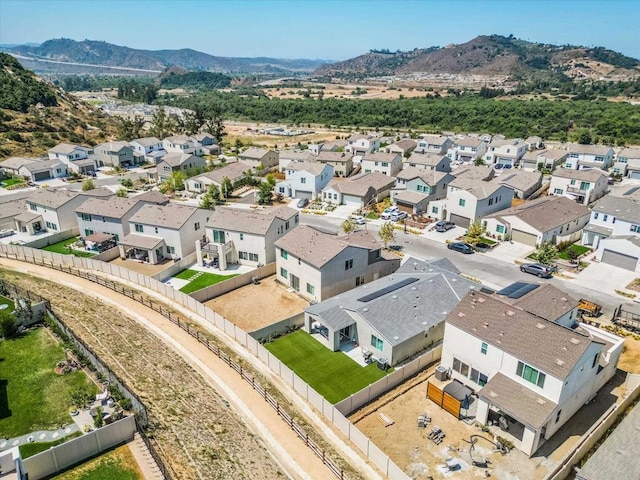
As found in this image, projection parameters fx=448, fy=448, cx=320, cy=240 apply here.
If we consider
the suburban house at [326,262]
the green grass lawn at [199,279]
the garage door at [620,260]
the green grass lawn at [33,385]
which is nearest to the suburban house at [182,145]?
the green grass lawn at [199,279]

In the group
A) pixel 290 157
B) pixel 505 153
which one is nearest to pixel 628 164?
pixel 505 153

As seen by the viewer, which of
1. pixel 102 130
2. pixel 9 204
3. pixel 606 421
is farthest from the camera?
pixel 102 130

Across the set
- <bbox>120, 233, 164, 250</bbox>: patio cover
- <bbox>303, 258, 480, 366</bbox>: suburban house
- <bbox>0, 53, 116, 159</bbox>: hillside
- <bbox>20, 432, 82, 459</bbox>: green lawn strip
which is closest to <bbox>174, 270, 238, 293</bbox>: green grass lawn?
<bbox>120, 233, 164, 250</bbox>: patio cover

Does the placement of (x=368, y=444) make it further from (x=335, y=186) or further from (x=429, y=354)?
(x=335, y=186)

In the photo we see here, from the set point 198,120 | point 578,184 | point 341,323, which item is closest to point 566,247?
point 578,184

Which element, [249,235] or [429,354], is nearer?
[429,354]

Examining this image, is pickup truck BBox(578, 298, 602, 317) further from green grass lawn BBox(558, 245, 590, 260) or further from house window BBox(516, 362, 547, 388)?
house window BBox(516, 362, 547, 388)
